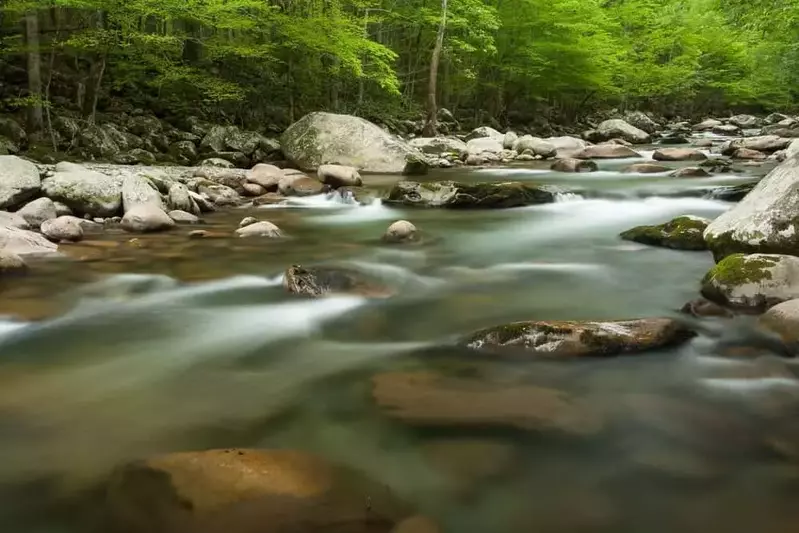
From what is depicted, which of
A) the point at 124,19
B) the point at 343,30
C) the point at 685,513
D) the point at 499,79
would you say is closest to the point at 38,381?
the point at 685,513

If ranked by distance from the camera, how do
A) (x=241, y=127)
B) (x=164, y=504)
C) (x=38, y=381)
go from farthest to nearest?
(x=241, y=127)
(x=38, y=381)
(x=164, y=504)

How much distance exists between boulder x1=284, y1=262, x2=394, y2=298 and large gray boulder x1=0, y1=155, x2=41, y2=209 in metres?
4.70

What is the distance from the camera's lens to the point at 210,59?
16.5 metres

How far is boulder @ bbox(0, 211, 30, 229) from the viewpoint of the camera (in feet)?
25.3

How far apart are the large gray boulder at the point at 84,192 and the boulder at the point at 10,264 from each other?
2591mm

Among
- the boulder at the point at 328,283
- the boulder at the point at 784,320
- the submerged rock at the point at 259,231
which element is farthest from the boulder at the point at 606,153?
the boulder at the point at 784,320

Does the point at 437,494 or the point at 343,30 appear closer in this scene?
the point at 437,494

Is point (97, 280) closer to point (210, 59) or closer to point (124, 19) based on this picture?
point (124, 19)

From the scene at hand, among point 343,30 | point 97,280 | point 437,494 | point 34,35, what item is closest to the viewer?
point 437,494

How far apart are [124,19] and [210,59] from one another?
4.53 m

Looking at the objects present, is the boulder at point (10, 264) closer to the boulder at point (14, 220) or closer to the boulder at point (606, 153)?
the boulder at point (14, 220)

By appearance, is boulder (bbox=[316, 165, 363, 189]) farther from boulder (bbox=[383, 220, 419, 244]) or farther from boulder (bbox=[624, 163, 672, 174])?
boulder (bbox=[624, 163, 672, 174])

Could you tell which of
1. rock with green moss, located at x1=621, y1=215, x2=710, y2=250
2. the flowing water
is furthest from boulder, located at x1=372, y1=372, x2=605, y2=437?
rock with green moss, located at x1=621, y1=215, x2=710, y2=250

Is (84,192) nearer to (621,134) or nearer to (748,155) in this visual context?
(748,155)
